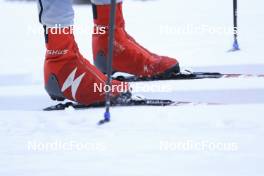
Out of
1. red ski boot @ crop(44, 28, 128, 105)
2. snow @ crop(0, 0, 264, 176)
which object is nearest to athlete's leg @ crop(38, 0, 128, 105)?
red ski boot @ crop(44, 28, 128, 105)

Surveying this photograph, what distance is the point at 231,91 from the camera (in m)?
2.52

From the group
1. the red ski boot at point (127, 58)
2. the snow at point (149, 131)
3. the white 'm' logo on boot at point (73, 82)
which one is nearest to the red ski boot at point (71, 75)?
the white 'm' logo on boot at point (73, 82)

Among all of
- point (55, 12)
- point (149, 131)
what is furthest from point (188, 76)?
point (149, 131)

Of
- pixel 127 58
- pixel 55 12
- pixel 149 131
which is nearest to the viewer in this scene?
pixel 149 131

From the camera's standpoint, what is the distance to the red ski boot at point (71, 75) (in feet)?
7.88

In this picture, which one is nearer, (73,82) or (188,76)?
(73,82)

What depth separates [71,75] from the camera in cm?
242

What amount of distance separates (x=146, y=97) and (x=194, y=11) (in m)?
4.49

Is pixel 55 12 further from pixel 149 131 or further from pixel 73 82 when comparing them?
pixel 149 131

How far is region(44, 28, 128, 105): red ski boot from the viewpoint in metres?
2.40

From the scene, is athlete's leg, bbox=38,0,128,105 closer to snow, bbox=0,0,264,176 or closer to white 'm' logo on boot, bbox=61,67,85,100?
white 'm' logo on boot, bbox=61,67,85,100

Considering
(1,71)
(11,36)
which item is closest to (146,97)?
(1,71)

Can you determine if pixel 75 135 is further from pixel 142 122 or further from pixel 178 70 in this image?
pixel 178 70

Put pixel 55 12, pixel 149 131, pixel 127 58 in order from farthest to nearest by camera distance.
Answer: pixel 127 58, pixel 55 12, pixel 149 131
